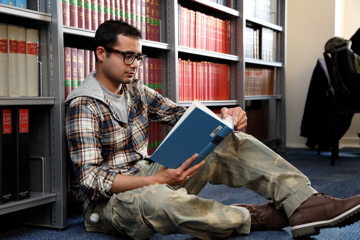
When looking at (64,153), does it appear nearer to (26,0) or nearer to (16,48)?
(16,48)

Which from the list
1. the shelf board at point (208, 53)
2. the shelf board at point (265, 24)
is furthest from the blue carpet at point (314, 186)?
the shelf board at point (265, 24)

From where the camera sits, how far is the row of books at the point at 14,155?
1.60 meters

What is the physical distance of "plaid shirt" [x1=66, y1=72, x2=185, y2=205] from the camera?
4.80 ft

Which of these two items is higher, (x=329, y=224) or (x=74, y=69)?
(x=74, y=69)

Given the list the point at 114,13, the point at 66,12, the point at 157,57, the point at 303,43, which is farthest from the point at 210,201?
the point at 303,43

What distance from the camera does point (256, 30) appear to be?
3.63m

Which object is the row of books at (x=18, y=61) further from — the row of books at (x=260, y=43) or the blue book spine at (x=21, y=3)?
the row of books at (x=260, y=43)

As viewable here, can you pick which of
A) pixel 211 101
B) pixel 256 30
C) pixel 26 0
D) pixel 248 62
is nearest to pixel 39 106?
pixel 26 0

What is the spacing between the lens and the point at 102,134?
1.59 m

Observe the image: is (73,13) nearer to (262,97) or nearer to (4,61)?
(4,61)

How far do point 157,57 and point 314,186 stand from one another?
3.57 ft

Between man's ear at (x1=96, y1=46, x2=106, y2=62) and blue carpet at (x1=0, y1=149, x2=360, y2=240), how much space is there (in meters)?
0.61

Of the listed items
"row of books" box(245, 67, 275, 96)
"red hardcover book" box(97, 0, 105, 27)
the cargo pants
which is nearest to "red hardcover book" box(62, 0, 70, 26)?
"red hardcover book" box(97, 0, 105, 27)

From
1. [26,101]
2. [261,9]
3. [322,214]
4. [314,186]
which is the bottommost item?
[314,186]
